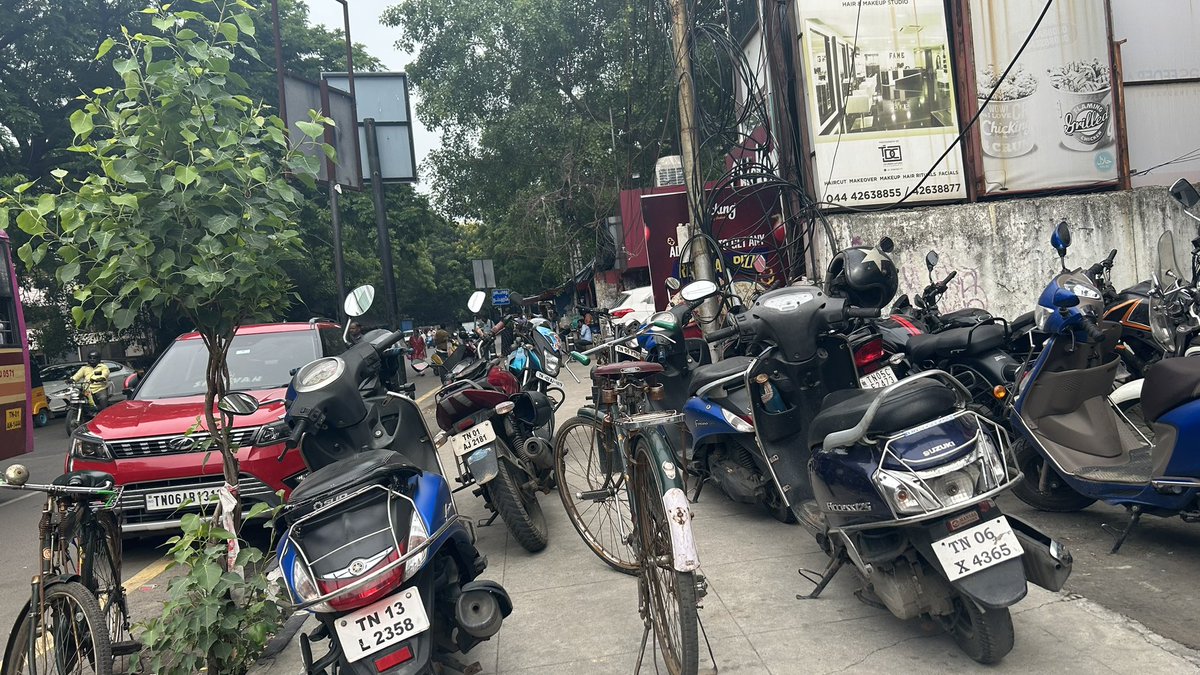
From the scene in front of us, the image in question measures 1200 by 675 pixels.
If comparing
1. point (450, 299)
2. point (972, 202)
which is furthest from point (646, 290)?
point (450, 299)

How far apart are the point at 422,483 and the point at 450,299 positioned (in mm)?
55288

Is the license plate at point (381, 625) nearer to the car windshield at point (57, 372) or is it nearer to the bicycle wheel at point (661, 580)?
the bicycle wheel at point (661, 580)

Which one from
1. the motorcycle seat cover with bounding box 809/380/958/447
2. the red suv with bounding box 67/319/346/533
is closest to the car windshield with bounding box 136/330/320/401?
the red suv with bounding box 67/319/346/533

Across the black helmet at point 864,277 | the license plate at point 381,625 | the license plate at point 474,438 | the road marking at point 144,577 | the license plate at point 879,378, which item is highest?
the black helmet at point 864,277

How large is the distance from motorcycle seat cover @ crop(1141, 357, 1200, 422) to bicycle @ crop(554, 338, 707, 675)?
2.26 meters

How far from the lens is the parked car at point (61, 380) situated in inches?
785

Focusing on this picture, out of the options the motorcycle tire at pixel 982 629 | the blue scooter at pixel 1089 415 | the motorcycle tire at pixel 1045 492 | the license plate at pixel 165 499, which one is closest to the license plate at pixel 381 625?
the motorcycle tire at pixel 982 629

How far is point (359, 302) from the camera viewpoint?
4.44 metres

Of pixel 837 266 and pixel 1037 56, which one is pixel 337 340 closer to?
pixel 837 266

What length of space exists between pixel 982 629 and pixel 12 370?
9.04 m

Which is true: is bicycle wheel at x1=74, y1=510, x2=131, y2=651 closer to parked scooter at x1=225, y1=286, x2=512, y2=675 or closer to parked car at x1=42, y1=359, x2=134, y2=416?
parked scooter at x1=225, y1=286, x2=512, y2=675

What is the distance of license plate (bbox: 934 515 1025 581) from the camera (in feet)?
8.86

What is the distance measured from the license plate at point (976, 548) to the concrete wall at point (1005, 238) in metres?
6.87

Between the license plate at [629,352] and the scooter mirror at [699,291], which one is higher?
the scooter mirror at [699,291]
